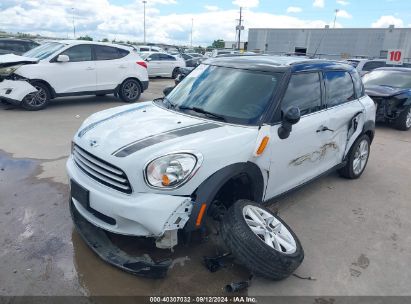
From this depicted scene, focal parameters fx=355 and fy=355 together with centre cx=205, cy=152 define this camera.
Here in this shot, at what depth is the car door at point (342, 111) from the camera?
4.29m

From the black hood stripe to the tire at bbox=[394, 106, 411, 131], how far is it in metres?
7.21

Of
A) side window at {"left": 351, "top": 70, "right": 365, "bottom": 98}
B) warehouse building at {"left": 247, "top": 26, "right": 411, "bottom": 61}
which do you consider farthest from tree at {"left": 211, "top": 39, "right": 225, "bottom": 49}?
side window at {"left": 351, "top": 70, "right": 365, "bottom": 98}

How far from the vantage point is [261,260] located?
8.84 ft

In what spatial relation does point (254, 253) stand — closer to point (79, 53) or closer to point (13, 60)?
point (13, 60)

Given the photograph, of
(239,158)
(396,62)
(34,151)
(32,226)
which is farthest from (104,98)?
(396,62)

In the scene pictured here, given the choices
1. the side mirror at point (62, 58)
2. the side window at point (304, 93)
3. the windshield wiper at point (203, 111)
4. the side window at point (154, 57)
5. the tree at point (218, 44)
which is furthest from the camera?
the tree at point (218, 44)

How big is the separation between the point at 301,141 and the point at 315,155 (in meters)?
0.45

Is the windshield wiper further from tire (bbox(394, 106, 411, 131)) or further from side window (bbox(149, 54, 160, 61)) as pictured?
side window (bbox(149, 54, 160, 61))

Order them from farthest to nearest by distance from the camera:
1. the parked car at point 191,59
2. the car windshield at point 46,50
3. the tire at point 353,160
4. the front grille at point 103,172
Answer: the parked car at point 191,59, the car windshield at point 46,50, the tire at point 353,160, the front grille at point 103,172

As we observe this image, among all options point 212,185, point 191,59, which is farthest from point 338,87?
point 191,59

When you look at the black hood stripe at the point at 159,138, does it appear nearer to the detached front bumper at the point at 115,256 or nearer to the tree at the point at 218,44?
the detached front bumper at the point at 115,256

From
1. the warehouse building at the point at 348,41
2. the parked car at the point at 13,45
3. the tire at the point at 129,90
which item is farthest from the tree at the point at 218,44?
the tire at the point at 129,90

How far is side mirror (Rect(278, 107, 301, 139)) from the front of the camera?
3.21 meters

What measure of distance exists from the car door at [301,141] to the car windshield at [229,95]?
0.70 feet
